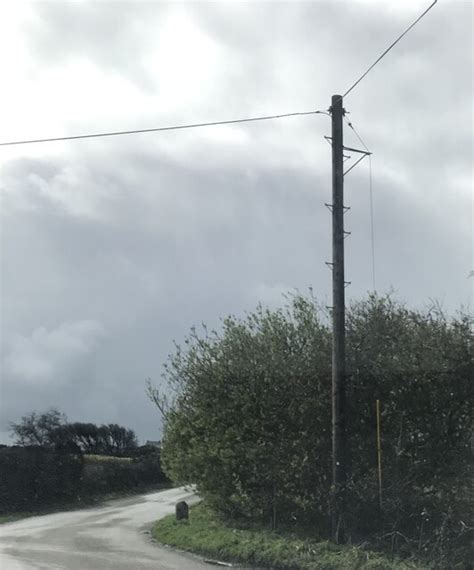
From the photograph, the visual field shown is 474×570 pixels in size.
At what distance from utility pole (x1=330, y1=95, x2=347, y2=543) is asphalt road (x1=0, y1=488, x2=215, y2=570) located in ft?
8.93

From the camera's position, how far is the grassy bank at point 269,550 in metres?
12.3

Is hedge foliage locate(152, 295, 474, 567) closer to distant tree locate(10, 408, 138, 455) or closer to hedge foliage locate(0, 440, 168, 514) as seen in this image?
hedge foliage locate(0, 440, 168, 514)

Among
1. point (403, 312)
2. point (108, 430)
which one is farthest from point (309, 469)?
point (108, 430)

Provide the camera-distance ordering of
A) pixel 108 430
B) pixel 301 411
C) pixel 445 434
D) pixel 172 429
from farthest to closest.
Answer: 1. pixel 108 430
2. pixel 172 429
3. pixel 301 411
4. pixel 445 434

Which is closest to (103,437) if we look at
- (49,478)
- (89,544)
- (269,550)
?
(49,478)

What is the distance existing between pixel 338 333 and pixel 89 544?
24.3ft

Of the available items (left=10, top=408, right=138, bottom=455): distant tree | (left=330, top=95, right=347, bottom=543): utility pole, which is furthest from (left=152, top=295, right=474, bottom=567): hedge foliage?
(left=10, top=408, right=138, bottom=455): distant tree

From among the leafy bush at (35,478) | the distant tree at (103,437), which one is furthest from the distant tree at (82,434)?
the leafy bush at (35,478)

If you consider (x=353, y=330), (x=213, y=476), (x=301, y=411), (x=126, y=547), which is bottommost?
(x=126, y=547)

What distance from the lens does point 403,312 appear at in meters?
16.2

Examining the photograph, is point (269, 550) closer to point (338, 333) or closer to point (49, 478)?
point (338, 333)

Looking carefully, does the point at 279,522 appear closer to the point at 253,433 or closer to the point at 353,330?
the point at 253,433

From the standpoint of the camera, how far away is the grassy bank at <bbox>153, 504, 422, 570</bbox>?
1230 cm

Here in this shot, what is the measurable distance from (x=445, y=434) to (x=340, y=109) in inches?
262
